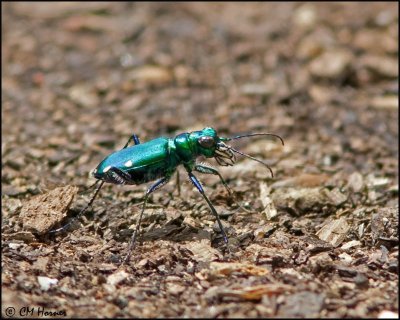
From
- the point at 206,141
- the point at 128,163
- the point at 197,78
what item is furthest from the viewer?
the point at 197,78

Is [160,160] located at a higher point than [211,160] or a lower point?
higher

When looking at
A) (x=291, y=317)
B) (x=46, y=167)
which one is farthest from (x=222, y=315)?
(x=46, y=167)

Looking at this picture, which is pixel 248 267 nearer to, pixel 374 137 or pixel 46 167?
pixel 46 167

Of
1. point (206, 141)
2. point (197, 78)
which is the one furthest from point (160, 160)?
point (197, 78)
